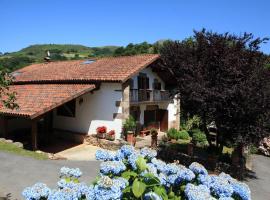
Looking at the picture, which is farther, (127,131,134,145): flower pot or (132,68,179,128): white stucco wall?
(132,68,179,128): white stucco wall

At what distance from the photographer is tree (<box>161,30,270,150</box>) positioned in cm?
1420

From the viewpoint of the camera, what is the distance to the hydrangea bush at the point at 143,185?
10.2 ft

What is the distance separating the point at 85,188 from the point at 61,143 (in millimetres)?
17440

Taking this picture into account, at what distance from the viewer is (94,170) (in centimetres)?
1359

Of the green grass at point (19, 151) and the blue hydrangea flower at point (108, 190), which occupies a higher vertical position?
the blue hydrangea flower at point (108, 190)

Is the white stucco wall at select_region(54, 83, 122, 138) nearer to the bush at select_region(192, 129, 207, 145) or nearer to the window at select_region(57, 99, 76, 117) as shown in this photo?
the window at select_region(57, 99, 76, 117)

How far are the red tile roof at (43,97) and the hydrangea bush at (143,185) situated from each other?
44.0 ft

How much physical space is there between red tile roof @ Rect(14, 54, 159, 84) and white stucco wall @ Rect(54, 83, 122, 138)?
83 centimetres

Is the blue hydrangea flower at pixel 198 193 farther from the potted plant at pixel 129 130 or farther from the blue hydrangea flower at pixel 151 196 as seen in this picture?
the potted plant at pixel 129 130

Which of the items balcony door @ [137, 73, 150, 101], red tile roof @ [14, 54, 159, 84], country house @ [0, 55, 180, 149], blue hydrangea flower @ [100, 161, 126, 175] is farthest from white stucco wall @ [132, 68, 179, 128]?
blue hydrangea flower @ [100, 161, 126, 175]

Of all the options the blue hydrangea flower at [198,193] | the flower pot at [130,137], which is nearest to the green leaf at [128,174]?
the blue hydrangea flower at [198,193]

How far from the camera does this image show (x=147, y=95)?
23.4 m

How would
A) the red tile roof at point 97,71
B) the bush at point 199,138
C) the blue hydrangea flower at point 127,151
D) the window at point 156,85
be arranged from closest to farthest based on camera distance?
the blue hydrangea flower at point 127,151 < the red tile roof at point 97,71 < the bush at point 199,138 < the window at point 156,85

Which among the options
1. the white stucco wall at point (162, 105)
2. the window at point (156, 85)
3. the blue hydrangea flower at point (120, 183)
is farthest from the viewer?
the window at point (156, 85)
